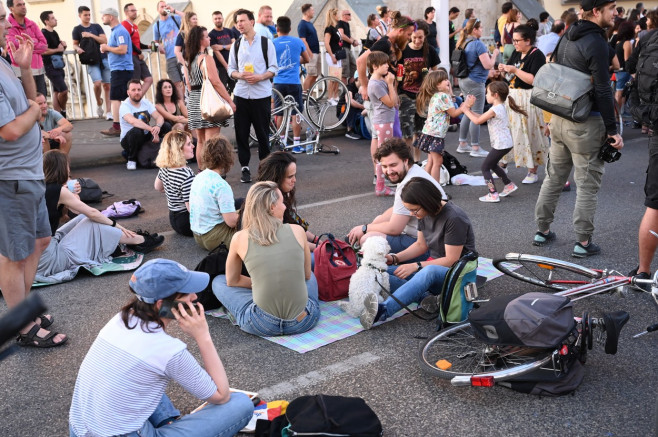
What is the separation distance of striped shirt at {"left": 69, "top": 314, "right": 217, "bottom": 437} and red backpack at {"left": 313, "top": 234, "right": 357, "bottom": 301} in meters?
2.25

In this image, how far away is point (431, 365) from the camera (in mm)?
4062

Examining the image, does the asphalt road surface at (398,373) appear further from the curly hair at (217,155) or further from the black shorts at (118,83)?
the black shorts at (118,83)

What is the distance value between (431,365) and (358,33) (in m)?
13.3

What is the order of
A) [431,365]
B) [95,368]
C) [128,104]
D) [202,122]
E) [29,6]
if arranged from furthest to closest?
[29,6], [128,104], [202,122], [431,365], [95,368]

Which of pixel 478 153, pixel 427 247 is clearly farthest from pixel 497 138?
pixel 427 247

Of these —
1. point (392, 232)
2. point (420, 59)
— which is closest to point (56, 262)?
point (392, 232)

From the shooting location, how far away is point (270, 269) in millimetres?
4508

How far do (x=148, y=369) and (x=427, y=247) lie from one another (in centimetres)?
279

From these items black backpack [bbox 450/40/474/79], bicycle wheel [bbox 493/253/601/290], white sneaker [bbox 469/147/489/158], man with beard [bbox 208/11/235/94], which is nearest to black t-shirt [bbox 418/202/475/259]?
bicycle wheel [bbox 493/253/601/290]

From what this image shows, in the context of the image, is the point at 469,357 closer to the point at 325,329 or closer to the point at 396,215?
the point at 325,329

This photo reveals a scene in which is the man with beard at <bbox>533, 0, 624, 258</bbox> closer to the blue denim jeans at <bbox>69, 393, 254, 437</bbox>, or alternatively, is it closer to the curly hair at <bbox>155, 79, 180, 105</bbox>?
the blue denim jeans at <bbox>69, 393, 254, 437</bbox>

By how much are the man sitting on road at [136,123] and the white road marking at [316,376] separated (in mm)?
6793

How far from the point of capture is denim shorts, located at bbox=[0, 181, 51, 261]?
428cm

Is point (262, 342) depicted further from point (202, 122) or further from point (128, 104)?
point (128, 104)
